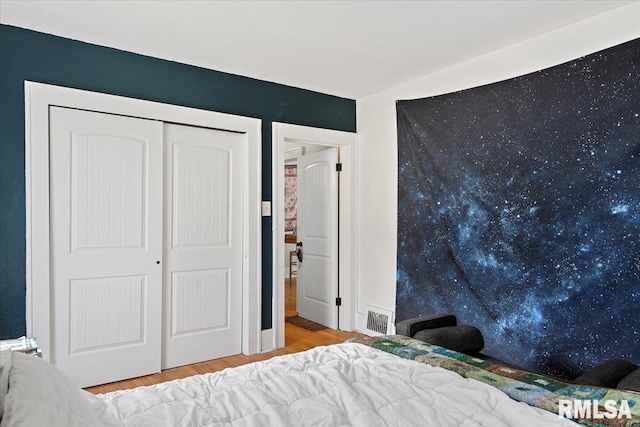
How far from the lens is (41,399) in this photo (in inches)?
35.9

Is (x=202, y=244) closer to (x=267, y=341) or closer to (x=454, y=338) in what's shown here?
(x=267, y=341)

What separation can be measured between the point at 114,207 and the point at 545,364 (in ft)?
10.6

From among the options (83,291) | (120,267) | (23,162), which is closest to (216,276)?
(120,267)

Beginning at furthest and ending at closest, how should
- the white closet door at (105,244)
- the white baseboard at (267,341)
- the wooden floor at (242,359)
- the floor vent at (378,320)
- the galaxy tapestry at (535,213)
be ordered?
the floor vent at (378,320) → the white baseboard at (267,341) → the wooden floor at (242,359) → the white closet door at (105,244) → the galaxy tapestry at (535,213)

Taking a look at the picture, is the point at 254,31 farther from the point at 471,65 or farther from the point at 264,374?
the point at 264,374

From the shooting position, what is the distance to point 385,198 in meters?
4.20

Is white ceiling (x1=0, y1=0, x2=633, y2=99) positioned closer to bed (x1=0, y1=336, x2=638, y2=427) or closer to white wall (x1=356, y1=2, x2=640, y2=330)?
white wall (x1=356, y1=2, x2=640, y2=330)

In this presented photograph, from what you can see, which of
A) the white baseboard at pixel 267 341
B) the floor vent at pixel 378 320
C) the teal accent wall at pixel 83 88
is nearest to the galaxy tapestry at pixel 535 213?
the floor vent at pixel 378 320

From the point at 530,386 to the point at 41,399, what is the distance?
1463 mm

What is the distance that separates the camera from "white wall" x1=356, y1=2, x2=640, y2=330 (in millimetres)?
→ 3004

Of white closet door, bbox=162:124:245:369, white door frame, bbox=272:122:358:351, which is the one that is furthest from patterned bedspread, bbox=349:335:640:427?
white door frame, bbox=272:122:358:351

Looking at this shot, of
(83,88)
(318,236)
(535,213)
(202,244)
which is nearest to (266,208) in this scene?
(202,244)

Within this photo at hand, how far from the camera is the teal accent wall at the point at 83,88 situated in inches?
110
